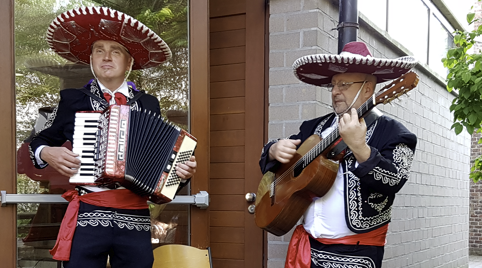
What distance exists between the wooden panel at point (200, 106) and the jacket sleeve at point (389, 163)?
4.06 ft

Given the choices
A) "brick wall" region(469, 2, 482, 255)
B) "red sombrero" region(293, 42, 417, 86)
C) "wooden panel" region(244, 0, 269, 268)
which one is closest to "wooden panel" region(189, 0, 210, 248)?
"wooden panel" region(244, 0, 269, 268)

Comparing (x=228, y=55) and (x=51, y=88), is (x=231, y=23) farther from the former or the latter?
(x=51, y=88)

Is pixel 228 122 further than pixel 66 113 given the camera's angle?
Yes

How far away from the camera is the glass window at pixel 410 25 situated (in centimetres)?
541

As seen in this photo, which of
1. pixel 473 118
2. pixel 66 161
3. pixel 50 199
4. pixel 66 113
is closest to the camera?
pixel 66 161

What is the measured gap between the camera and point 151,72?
3590 mm

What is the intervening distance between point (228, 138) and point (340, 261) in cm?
184

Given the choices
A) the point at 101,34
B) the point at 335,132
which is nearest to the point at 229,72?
the point at 101,34

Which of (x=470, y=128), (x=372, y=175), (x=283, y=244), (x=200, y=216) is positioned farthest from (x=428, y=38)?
(x=372, y=175)

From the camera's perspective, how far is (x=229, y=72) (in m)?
4.12

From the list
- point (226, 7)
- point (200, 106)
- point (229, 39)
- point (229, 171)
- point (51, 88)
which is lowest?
point (229, 171)

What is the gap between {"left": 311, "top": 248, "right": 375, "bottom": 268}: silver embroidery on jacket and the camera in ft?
7.90

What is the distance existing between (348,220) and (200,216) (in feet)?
3.99

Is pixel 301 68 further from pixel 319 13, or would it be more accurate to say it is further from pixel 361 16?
pixel 361 16
